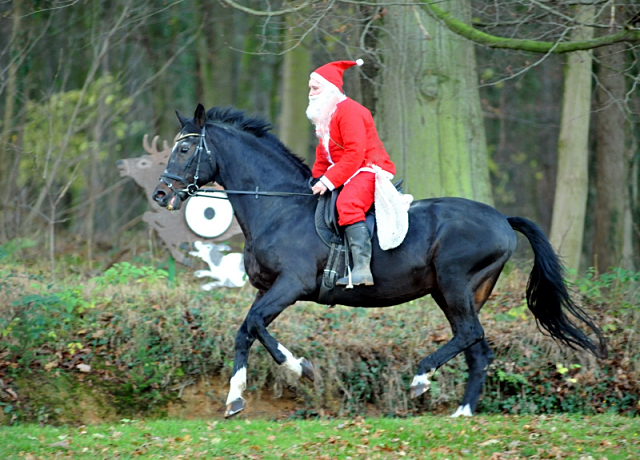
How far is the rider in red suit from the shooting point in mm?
6250

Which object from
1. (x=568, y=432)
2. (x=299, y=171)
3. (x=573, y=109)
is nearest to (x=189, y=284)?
(x=299, y=171)

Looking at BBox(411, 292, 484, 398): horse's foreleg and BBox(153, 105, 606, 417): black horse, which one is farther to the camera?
BBox(411, 292, 484, 398): horse's foreleg

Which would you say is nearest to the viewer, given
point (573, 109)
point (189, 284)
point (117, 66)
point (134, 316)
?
point (134, 316)

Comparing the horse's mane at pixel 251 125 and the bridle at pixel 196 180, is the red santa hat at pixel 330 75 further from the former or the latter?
the bridle at pixel 196 180

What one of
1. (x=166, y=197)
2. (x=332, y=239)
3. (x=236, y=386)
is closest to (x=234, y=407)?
(x=236, y=386)

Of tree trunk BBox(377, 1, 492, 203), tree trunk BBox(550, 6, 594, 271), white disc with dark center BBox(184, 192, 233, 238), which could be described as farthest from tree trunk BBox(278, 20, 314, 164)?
tree trunk BBox(550, 6, 594, 271)

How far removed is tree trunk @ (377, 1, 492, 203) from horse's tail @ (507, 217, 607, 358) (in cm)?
346

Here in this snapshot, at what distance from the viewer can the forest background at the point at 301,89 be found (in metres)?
10.5

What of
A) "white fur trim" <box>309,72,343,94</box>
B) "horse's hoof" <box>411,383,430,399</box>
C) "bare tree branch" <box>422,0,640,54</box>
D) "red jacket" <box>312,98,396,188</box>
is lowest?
"horse's hoof" <box>411,383,430,399</box>

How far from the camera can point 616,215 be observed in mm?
13492

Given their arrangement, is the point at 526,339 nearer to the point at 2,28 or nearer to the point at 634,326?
the point at 634,326

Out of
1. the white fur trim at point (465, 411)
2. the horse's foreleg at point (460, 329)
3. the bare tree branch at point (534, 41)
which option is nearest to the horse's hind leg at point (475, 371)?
the white fur trim at point (465, 411)

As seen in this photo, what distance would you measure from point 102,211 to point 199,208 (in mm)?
7719

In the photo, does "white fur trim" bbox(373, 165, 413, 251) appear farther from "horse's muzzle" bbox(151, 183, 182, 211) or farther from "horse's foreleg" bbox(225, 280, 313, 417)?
"horse's muzzle" bbox(151, 183, 182, 211)
